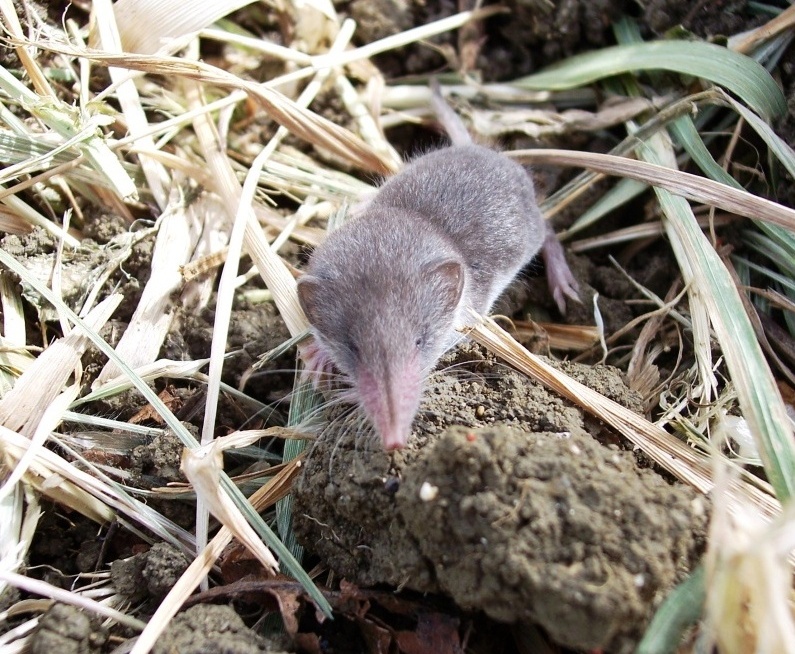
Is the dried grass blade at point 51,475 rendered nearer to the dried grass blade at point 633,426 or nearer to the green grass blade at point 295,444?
the green grass blade at point 295,444

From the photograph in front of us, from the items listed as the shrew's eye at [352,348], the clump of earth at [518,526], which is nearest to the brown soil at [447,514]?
the clump of earth at [518,526]

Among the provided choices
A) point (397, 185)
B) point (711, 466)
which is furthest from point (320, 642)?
point (397, 185)

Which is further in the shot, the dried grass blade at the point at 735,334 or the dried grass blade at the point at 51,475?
the dried grass blade at the point at 51,475

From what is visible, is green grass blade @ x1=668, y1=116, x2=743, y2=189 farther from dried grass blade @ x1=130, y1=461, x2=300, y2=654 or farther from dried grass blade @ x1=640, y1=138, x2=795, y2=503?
dried grass blade @ x1=130, y1=461, x2=300, y2=654

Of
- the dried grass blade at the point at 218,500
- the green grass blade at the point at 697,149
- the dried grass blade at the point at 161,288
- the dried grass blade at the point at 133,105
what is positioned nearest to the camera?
the dried grass blade at the point at 218,500

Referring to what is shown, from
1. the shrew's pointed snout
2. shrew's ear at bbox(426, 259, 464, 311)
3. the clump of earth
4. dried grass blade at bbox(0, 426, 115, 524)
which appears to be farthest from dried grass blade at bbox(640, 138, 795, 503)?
dried grass blade at bbox(0, 426, 115, 524)

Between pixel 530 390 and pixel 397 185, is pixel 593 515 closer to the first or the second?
pixel 530 390
